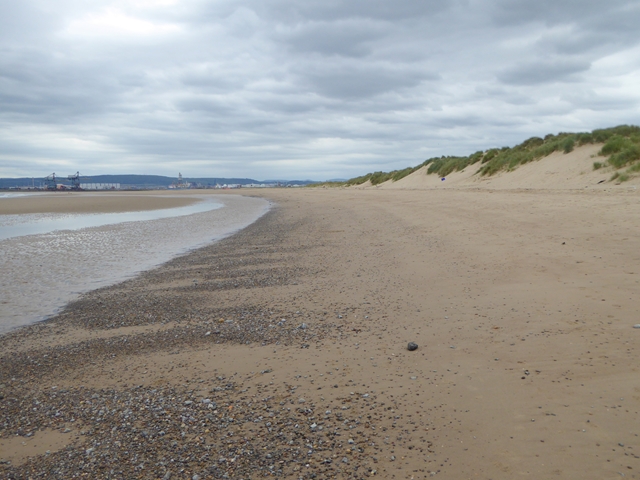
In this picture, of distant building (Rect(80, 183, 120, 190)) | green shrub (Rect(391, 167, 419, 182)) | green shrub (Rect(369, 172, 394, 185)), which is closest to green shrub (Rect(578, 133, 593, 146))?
green shrub (Rect(391, 167, 419, 182))

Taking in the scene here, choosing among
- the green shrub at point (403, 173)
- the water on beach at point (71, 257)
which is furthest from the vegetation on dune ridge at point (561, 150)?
the water on beach at point (71, 257)

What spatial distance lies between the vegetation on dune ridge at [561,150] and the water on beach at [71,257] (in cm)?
1409

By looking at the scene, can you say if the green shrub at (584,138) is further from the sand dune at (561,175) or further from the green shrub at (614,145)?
the green shrub at (614,145)

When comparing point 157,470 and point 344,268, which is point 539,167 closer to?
point 344,268

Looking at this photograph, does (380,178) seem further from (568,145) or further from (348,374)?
(348,374)

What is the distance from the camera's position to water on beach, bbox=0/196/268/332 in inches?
268

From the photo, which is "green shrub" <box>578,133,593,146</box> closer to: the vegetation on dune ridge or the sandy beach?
the vegetation on dune ridge

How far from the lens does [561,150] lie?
22.1 m

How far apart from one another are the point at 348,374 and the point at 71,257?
9.07 m

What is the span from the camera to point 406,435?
2.82m

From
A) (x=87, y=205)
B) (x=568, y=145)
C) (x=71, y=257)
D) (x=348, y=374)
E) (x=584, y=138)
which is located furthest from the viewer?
(x=87, y=205)

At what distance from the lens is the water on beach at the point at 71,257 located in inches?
268

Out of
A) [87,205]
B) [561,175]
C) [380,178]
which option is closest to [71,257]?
[561,175]

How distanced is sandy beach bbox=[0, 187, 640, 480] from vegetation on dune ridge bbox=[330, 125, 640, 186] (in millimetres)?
11202
